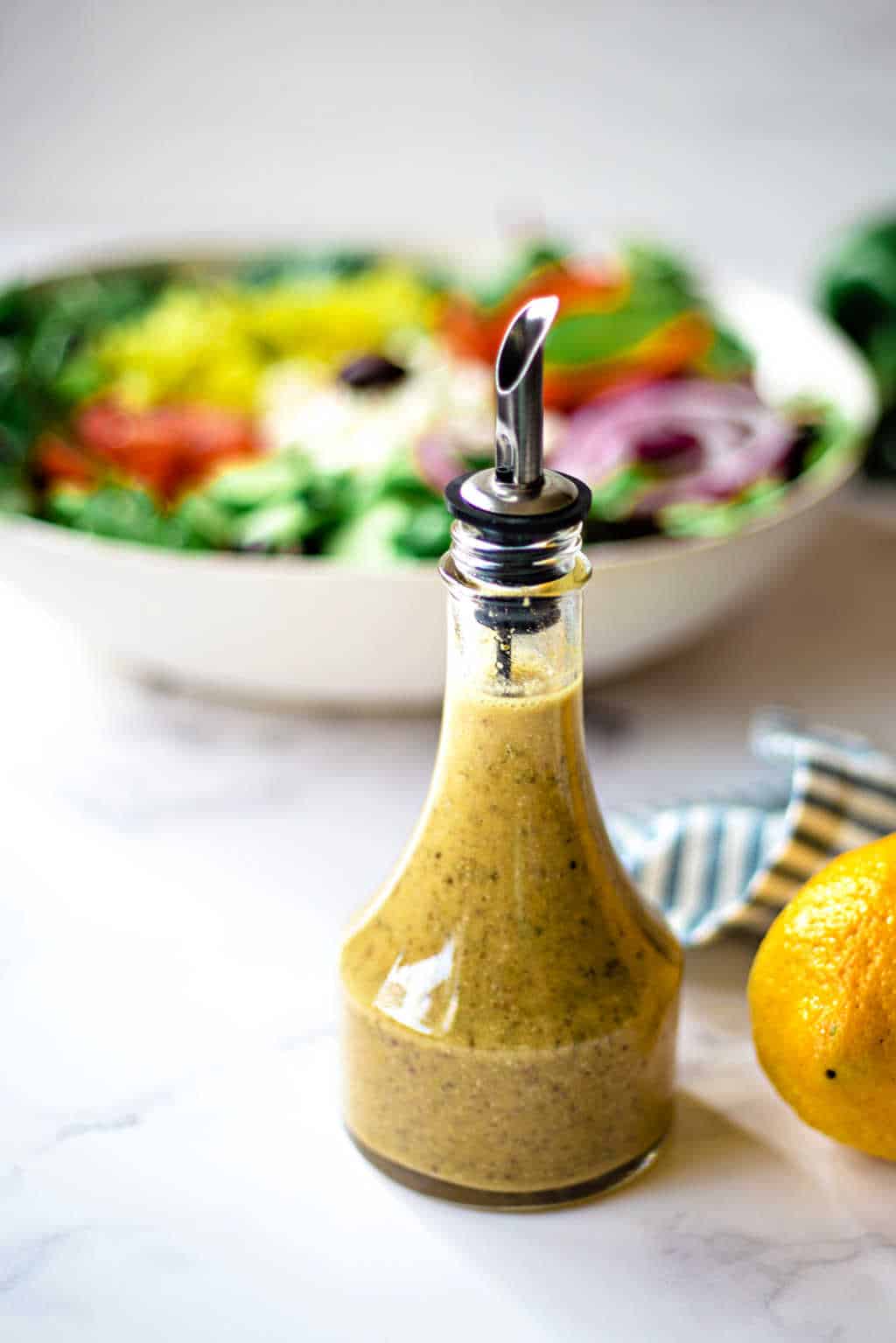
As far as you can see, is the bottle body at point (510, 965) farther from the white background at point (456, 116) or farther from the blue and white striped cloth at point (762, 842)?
the white background at point (456, 116)

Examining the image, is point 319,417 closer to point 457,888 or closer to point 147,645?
point 147,645

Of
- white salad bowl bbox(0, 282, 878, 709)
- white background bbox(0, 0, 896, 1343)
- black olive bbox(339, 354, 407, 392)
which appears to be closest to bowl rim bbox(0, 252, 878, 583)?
white salad bowl bbox(0, 282, 878, 709)

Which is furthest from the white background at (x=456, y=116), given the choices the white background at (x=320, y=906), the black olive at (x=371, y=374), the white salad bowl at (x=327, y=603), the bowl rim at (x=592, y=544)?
the white salad bowl at (x=327, y=603)

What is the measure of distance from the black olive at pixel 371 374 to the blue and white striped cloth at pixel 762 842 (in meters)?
0.51

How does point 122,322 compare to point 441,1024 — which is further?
point 122,322

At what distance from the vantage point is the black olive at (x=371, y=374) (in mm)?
1239

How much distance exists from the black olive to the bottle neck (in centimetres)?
68

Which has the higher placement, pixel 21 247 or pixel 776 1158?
pixel 21 247

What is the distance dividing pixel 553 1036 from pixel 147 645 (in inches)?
19.2

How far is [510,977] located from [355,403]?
705mm

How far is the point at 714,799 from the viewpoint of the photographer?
89 centimetres

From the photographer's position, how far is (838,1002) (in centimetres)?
62

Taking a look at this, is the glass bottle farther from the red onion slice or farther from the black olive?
the black olive

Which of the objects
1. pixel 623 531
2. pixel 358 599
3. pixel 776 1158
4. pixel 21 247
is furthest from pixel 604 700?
pixel 21 247
